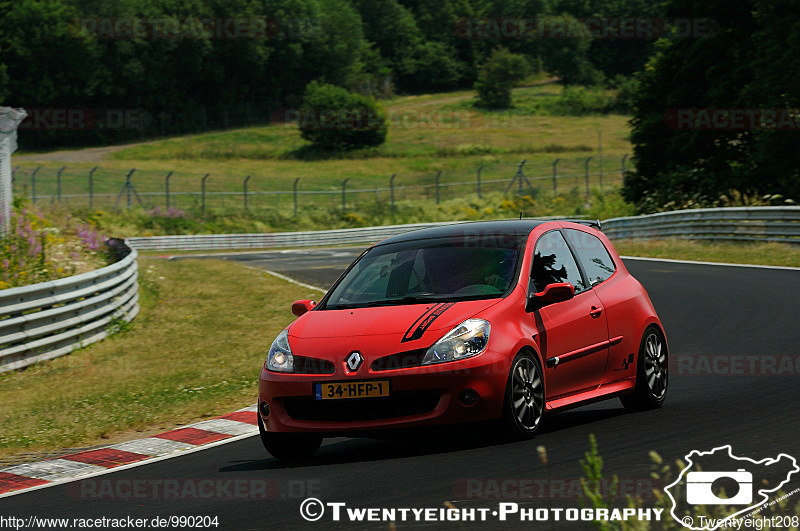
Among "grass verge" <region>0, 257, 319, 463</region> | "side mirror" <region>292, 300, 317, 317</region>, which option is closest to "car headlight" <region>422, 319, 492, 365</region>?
"side mirror" <region>292, 300, 317, 317</region>

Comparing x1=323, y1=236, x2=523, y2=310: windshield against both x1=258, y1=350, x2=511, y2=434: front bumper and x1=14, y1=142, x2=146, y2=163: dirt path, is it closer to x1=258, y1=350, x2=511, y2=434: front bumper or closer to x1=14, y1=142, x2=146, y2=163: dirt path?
x1=258, y1=350, x2=511, y2=434: front bumper

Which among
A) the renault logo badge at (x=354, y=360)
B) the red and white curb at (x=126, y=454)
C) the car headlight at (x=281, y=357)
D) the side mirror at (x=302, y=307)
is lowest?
the red and white curb at (x=126, y=454)

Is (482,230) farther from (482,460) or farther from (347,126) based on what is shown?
(347,126)

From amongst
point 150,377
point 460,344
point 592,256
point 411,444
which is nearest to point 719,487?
point 460,344

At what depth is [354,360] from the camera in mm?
7352

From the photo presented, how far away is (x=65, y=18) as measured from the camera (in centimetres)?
9788

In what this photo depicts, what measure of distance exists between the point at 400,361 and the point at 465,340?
0.44m

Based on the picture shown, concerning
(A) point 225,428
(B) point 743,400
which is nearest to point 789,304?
(B) point 743,400

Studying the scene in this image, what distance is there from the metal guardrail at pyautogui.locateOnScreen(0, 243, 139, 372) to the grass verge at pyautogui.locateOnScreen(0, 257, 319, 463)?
226 mm

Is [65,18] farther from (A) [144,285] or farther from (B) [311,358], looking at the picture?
(B) [311,358]

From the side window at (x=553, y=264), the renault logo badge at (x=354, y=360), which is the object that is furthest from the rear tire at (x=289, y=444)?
the side window at (x=553, y=264)

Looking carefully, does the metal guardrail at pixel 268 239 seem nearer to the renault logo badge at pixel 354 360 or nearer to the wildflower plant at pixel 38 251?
the wildflower plant at pixel 38 251

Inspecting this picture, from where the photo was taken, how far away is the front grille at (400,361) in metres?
7.31

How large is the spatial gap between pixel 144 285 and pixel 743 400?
17045mm
